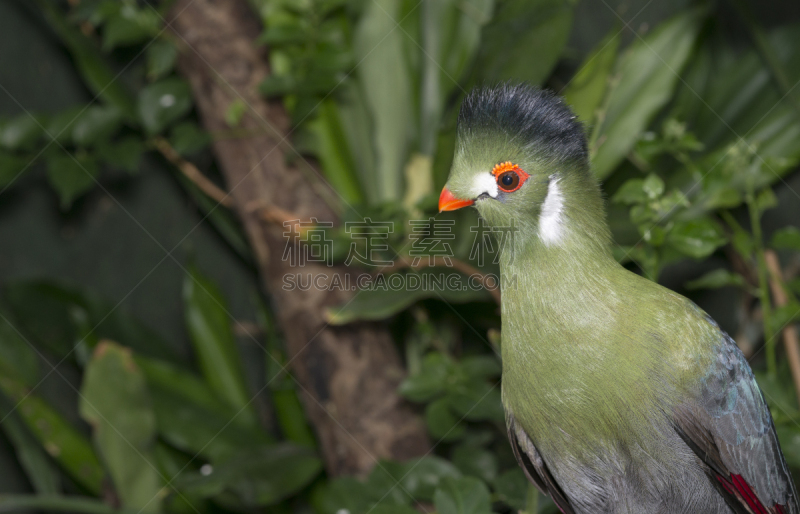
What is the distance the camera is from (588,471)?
27.8 inches

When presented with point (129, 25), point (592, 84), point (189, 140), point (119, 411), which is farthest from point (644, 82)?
point (119, 411)

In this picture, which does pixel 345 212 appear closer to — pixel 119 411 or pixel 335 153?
pixel 335 153

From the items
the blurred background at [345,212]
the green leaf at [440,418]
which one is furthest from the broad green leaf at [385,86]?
the green leaf at [440,418]

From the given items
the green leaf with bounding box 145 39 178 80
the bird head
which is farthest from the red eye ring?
the green leaf with bounding box 145 39 178 80

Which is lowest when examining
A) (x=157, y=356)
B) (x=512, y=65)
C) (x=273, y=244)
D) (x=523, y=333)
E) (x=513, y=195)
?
(x=523, y=333)

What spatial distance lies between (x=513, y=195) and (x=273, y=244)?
893mm

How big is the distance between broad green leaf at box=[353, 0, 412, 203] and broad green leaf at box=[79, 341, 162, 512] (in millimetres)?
690

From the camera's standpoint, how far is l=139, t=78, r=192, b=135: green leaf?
1.58 meters

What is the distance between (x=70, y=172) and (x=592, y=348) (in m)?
1.38

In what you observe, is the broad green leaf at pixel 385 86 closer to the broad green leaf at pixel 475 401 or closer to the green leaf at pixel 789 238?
the broad green leaf at pixel 475 401

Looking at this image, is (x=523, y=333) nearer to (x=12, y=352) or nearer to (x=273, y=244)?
(x=273, y=244)

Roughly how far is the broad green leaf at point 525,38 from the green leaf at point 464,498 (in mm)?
722

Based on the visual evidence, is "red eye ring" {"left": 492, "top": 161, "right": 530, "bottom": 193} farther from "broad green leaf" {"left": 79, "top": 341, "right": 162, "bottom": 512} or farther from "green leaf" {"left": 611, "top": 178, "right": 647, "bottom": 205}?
"broad green leaf" {"left": 79, "top": 341, "right": 162, "bottom": 512}

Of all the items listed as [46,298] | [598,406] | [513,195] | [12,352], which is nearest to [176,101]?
[46,298]
